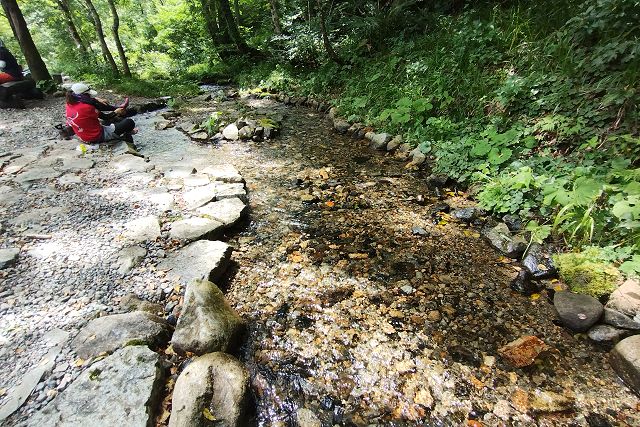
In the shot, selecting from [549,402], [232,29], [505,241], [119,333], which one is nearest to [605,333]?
[549,402]

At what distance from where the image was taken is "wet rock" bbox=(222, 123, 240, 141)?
7441mm

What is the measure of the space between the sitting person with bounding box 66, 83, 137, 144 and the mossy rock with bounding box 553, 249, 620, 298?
25.1ft

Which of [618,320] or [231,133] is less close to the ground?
[231,133]

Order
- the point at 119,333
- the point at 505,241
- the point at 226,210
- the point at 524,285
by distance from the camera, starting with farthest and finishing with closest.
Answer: the point at 226,210, the point at 505,241, the point at 524,285, the point at 119,333

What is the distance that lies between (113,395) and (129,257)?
168cm

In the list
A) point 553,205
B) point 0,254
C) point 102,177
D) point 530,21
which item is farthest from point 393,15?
point 0,254

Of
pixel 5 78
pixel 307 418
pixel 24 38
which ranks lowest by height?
pixel 307 418

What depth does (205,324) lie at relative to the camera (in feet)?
8.56

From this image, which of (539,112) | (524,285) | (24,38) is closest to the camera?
(524,285)

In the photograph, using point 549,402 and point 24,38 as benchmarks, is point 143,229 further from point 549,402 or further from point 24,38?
point 24,38

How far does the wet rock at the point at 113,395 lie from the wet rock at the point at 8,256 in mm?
1924

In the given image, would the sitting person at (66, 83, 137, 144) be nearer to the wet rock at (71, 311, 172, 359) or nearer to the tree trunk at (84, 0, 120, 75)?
the wet rock at (71, 311, 172, 359)

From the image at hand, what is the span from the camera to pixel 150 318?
274 cm

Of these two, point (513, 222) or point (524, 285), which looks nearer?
point (524, 285)
